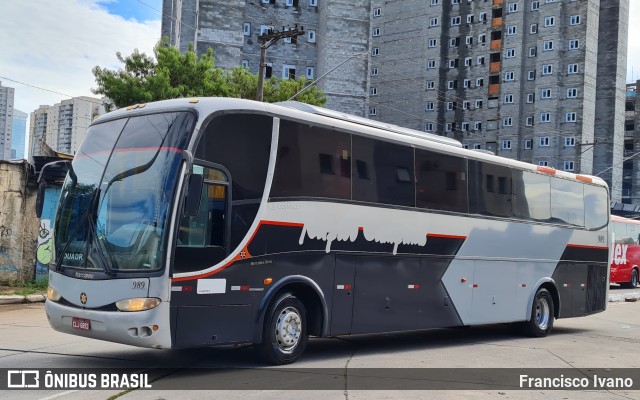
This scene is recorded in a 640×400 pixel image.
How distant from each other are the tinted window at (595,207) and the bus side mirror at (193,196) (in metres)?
11.3

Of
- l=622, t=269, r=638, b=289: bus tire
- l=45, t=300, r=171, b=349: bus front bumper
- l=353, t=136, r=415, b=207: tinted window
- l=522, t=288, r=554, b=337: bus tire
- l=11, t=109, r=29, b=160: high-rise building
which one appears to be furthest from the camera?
l=11, t=109, r=29, b=160: high-rise building

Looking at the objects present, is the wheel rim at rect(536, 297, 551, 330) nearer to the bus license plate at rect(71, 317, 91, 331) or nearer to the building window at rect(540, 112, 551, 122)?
the bus license plate at rect(71, 317, 91, 331)

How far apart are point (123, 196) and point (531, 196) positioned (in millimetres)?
9619

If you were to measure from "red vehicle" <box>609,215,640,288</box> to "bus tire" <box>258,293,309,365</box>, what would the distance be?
32.2 metres

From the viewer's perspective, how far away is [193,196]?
9039mm

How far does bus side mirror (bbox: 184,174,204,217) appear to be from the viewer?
898cm

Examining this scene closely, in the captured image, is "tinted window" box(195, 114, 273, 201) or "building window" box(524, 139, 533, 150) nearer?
"tinted window" box(195, 114, 273, 201)

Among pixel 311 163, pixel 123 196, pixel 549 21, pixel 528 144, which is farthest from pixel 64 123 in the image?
pixel 123 196

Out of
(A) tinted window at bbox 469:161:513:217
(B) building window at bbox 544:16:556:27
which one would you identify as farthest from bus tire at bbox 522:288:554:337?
(B) building window at bbox 544:16:556:27

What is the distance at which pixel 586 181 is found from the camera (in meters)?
17.8

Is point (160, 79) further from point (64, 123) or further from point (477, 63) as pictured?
point (477, 63)

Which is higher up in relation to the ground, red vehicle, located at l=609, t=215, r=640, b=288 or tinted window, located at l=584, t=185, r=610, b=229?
tinted window, located at l=584, t=185, r=610, b=229

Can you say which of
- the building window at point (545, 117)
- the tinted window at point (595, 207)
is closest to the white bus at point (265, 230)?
the tinted window at point (595, 207)

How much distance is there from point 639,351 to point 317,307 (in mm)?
6811
